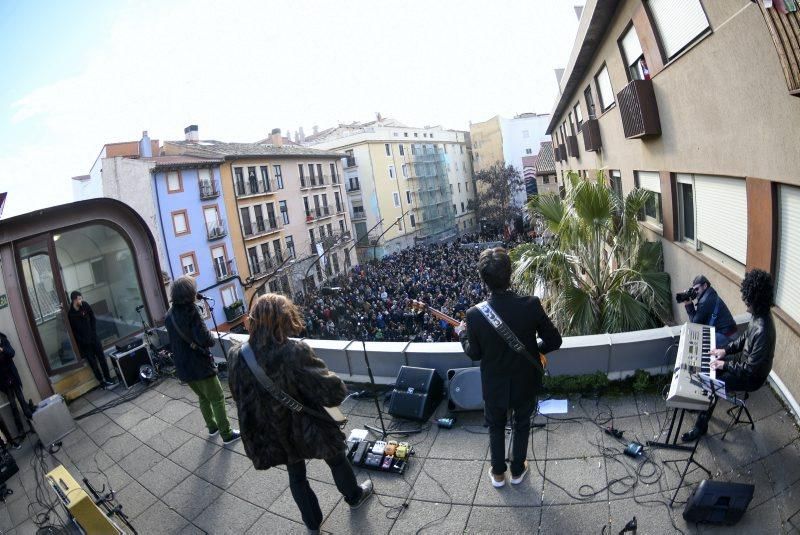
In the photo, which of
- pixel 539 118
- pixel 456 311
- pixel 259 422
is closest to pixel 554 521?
pixel 259 422

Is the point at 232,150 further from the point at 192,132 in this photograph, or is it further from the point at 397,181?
the point at 397,181

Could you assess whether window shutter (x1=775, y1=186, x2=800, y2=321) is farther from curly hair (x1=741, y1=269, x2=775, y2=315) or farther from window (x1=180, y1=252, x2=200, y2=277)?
window (x1=180, y1=252, x2=200, y2=277)

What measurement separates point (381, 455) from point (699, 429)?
2.52 meters

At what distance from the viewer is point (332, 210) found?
41.9 meters

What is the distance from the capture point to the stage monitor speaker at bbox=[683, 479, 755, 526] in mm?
2662

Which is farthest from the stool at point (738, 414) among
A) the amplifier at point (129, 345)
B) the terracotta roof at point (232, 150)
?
the terracotta roof at point (232, 150)

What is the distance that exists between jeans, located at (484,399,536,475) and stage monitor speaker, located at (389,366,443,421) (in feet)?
3.85

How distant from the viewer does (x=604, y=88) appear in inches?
389

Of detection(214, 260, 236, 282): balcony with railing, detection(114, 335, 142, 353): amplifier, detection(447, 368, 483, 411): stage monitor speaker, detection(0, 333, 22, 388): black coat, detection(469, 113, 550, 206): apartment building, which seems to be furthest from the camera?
detection(469, 113, 550, 206): apartment building

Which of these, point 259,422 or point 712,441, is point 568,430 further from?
point 259,422

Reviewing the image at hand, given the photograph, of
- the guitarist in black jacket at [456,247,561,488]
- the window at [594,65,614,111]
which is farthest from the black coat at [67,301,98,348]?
the window at [594,65,614,111]

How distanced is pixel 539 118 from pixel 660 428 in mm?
68536

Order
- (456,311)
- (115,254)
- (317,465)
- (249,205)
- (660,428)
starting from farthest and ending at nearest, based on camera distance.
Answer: (249,205)
(456,311)
(115,254)
(317,465)
(660,428)

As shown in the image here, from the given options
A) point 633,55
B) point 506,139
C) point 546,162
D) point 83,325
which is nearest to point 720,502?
point 633,55
